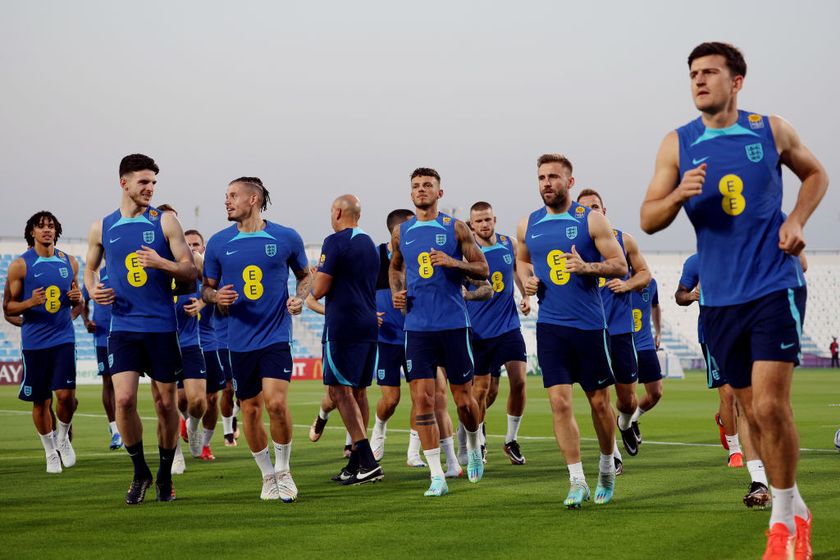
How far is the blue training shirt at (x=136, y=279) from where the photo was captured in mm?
9031

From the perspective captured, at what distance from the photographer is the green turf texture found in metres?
6.60

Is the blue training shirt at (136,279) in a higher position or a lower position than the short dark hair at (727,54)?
lower

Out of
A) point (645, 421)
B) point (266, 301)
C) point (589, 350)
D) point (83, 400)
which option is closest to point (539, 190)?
point (589, 350)

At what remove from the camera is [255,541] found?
6941mm

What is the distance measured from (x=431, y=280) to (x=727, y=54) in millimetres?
4273

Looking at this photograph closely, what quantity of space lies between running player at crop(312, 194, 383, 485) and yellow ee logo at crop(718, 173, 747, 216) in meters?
4.45

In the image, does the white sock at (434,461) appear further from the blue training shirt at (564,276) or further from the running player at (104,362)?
the running player at (104,362)

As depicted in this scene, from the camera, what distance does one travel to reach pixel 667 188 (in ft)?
20.2

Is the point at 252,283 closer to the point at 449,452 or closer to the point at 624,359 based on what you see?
the point at 449,452

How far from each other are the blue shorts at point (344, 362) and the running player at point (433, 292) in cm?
50

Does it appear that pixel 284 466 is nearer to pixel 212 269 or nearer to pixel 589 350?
pixel 212 269

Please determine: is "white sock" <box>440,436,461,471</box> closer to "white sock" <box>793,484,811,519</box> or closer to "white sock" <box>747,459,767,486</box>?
"white sock" <box>747,459,767,486</box>

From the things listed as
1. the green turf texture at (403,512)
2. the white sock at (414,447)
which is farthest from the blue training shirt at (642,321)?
the white sock at (414,447)

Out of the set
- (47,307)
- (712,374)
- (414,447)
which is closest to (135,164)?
(47,307)
